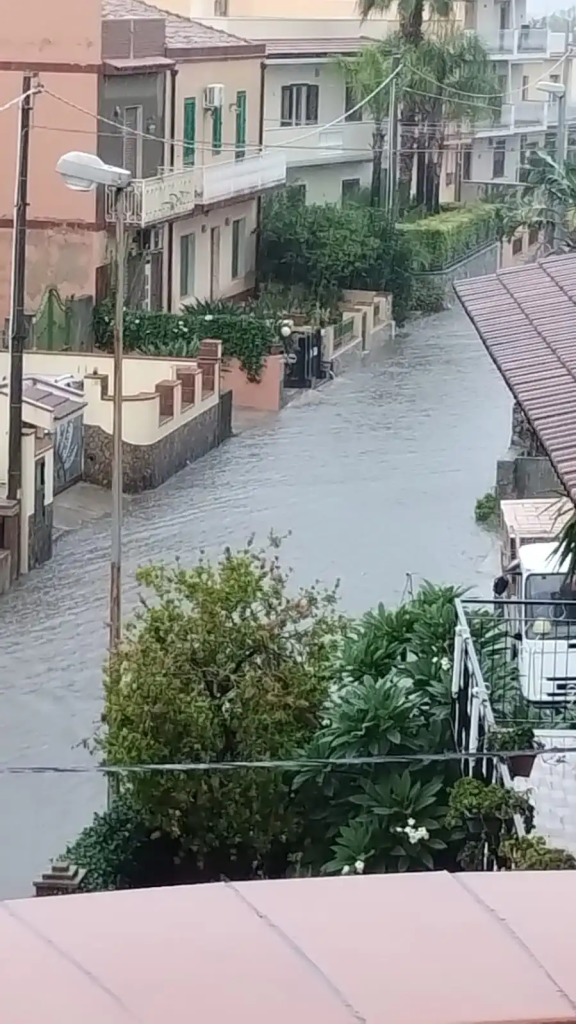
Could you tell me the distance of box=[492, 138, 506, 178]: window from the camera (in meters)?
62.1

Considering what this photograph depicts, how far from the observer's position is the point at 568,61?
61.4 m

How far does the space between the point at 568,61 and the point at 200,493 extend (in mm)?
38778

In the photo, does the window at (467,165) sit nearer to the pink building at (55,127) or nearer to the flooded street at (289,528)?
the flooded street at (289,528)

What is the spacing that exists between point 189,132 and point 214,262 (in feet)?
10.5

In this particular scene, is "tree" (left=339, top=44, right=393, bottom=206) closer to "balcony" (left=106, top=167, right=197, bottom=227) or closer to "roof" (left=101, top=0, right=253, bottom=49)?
"roof" (left=101, top=0, right=253, bottom=49)

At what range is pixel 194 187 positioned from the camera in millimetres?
37688

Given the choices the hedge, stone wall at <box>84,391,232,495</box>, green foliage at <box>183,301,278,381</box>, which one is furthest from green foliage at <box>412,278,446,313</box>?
stone wall at <box>84,391,232,495</box>

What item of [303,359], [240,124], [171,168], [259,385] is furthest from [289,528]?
[240,124]

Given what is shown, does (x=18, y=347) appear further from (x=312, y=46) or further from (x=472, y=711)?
(x=312, y=46)

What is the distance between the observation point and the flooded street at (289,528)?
16109 millimetres

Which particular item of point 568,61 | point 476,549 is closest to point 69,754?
point 476,549

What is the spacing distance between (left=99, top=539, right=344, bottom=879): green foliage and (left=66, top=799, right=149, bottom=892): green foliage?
28cm

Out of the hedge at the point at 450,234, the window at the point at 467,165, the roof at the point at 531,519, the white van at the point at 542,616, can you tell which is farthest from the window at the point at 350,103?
the white van at the point at 542,616

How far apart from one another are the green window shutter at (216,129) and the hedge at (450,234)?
6.78 metres
